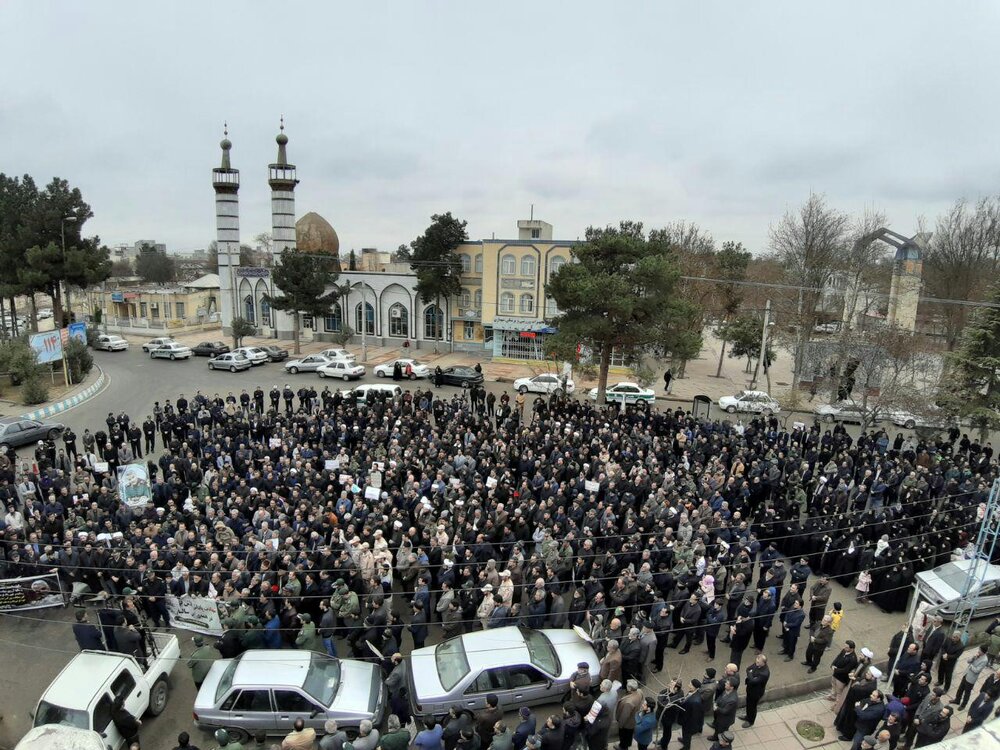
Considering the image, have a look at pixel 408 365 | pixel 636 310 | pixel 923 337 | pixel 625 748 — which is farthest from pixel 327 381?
pixel 923 337

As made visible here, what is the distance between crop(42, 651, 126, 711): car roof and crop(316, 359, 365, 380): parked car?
23.1 metres

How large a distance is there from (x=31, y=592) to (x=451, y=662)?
815 cm

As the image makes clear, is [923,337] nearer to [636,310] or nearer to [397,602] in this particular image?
[636,310]

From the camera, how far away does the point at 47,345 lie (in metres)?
26.2

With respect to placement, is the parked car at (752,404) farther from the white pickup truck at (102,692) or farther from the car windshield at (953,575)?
the white pickup truck at (102,692)

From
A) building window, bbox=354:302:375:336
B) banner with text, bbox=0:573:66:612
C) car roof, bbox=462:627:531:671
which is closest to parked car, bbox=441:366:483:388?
building window, bbox=354:302:375:336

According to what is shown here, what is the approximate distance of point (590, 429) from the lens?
18.3 metres

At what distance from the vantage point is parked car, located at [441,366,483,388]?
29.7 metres

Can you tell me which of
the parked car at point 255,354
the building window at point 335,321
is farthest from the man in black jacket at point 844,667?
the building window at point 335,321

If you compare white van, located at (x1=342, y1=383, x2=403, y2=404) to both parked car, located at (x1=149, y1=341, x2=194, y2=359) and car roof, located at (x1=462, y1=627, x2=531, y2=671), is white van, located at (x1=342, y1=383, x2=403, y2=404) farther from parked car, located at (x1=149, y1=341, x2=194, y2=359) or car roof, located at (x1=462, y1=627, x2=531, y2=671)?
parked car, located at (x1=149, y1=341, x2=194, y2=359)

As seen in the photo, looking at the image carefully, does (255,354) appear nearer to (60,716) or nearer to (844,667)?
(60,716)

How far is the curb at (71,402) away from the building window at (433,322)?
1896 centimetres

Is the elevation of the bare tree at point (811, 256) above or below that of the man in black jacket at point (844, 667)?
above

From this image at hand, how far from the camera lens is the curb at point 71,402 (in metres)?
23.2
